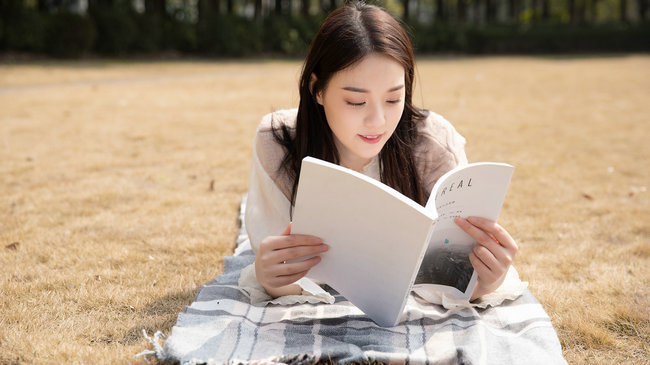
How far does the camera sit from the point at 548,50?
76.1 ft

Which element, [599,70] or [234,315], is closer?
[234,315]

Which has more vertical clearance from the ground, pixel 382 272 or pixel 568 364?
pixel 382 272

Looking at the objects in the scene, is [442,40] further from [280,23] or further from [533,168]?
[533,168]

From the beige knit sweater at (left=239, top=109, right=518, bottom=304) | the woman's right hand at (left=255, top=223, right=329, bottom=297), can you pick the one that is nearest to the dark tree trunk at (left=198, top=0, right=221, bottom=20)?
the beige knit sweater at (left=239, top=109, right=518, bottom=304)

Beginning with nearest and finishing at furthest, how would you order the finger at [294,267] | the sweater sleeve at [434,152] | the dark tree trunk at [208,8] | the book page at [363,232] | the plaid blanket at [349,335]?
the book page at [363,232] < the plaid blanket at [349,335] < the finger at [294,267] < the sweater sleeve at [434,152] < the dark tree trunk at [208,8]

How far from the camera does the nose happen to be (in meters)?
2.25

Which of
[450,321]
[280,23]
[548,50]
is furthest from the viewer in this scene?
[548,50]

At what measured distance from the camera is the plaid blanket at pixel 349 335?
208 cm

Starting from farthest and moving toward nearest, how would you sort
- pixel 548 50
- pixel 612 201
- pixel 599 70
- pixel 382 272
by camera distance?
pixel 548 50 < pixel 599 70 < pixel 612 201 < pixel 382 272

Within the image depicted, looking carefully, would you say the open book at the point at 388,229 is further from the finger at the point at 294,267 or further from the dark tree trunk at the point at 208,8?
the dark tree trunk at the point at 208,8

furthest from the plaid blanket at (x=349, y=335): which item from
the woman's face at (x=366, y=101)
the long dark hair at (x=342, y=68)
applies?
the woman's face at (x=366, y=101)

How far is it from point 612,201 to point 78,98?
24.9ft

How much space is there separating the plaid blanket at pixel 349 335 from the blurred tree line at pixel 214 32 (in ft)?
26.8

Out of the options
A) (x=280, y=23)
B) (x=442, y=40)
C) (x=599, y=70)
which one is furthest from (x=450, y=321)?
(x=442, y=40)
